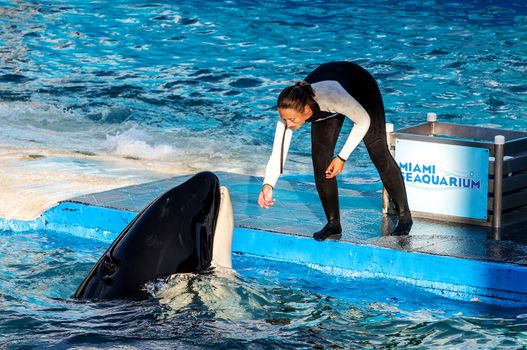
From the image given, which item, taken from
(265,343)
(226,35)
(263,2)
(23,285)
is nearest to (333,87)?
(265,343)

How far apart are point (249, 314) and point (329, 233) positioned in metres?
1.47

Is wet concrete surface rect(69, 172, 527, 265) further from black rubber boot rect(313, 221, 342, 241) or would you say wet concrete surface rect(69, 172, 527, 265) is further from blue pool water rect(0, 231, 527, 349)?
blue pool water rect(0, 231, 527, 349)

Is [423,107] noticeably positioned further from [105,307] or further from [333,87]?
[105,307]

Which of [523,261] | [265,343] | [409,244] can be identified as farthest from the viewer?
[409,244]

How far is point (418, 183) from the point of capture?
7.59 meters

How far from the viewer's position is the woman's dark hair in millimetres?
6105

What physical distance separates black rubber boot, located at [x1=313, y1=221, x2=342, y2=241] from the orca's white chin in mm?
1218

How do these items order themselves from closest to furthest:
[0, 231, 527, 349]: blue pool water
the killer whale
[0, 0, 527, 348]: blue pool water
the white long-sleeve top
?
1. [0, 231, 527, 349]: blue pool water
2. the killer whale
3. [0, 0, 527, 348]: blue pool water
4. the white long-sleeve top

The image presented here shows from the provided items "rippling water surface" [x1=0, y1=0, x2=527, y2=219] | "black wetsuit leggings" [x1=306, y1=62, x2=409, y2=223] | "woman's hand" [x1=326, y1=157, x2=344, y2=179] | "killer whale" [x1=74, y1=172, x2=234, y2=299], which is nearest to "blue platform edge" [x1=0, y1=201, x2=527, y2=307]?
"black wetsuit leggings" [x1=306, y1=62, x2=409, y2=223]

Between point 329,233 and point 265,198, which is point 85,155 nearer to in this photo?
point 329,233

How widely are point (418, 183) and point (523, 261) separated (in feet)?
4.32

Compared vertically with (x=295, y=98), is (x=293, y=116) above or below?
below

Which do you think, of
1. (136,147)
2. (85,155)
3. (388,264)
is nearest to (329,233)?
(388,264)

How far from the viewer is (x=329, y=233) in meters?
7.14
